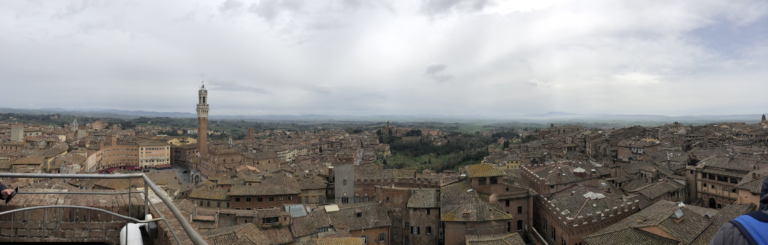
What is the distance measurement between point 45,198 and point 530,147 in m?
69.3

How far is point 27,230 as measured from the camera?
4.89 metres

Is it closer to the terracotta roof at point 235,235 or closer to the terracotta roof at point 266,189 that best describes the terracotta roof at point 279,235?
the terracotta roof at point 235,235

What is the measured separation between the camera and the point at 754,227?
2.46 metres

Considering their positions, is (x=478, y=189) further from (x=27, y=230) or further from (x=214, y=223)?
(x=27, y=230)

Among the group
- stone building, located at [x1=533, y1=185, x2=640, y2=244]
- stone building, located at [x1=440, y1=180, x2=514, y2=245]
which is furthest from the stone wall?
stone building, located at [x1=533, y1=185, x2=640, y2=244]

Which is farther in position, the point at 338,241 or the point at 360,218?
the point at 360,218

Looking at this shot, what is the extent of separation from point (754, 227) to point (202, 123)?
72493mm

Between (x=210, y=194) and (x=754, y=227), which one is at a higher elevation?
(x=754, y=227)

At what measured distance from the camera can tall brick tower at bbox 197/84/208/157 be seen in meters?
65.6

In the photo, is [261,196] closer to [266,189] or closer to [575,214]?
[266,189]

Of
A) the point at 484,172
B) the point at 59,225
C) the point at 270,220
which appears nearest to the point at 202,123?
the point at 270,220

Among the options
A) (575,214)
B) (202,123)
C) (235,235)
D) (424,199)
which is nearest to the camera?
(235,235)

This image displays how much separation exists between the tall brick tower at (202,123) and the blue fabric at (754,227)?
70.5 metres

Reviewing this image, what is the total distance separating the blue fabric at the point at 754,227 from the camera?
7.98 feet
